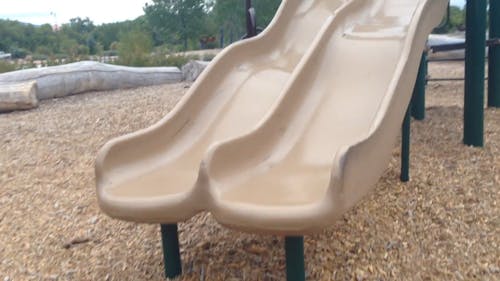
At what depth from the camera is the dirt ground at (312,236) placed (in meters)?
2.09

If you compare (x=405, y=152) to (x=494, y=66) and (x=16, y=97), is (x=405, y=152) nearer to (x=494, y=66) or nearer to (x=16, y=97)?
(x=494, y=66)

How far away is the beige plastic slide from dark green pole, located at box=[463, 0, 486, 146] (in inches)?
22.5

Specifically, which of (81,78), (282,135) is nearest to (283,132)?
(282,135)

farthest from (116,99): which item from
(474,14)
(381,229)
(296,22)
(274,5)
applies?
(274,5)

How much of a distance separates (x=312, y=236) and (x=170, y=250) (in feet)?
2.12

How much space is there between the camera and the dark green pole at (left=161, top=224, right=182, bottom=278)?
2.01 meters

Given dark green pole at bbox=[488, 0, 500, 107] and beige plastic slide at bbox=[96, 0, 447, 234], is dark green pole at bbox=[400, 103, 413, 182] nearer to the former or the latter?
beige plastic slide at bbox=[96, 0, 447, 234]

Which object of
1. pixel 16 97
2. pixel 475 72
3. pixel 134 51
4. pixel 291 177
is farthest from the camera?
pixel 134 51

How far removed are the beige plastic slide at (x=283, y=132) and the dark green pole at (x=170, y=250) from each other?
17 cm

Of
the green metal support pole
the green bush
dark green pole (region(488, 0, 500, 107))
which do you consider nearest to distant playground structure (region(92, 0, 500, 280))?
the green metal support pole

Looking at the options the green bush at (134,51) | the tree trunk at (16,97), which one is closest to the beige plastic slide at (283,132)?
the tree trunk at (16,97)

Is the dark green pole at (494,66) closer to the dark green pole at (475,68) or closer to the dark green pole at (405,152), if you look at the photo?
the dark green pole at (475,68)

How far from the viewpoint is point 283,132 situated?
2287mm

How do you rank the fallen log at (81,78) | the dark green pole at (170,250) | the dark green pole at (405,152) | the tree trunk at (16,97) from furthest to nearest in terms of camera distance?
the fallen log at (81,78), the tree trunk at (16,97), the dark green pole at (405,152), the dark green pole at (170,250)
